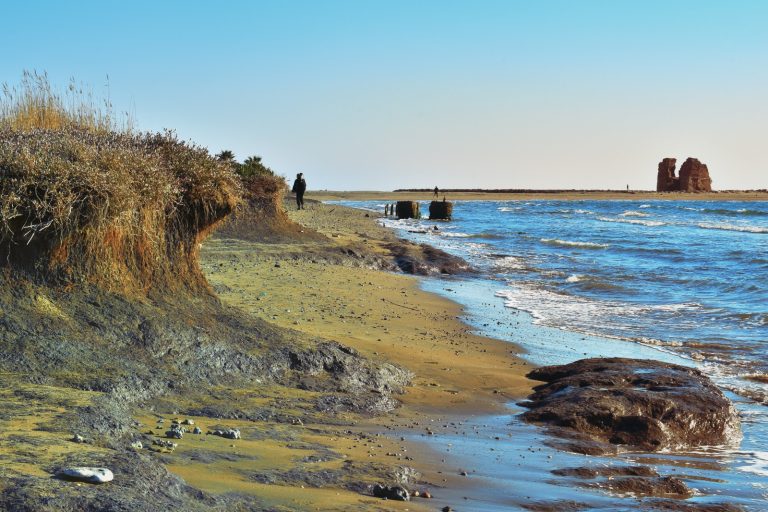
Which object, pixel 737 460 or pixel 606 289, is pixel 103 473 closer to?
pixel 737 460

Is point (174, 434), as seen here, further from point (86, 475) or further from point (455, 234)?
point (455, 234)

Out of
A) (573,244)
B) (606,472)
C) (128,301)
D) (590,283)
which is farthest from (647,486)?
(573,244)

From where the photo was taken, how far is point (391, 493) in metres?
5.68

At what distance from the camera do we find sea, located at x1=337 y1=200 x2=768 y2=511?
261 inches

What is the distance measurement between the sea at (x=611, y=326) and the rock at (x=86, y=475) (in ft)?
7.56

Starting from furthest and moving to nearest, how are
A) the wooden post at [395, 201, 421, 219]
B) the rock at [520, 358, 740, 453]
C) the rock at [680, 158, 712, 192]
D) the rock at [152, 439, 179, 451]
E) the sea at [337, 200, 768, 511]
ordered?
the rock at [680, 158, 712, 192] → the wooden post at [395, 201, 421, 219] → the rock at [520, 358, 740, 453] → the sea at [337, 200, 768, 511] → the rock at [152, 439, 179, 451]

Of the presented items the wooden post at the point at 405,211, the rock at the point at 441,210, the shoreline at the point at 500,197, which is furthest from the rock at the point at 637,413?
the shoreline at the point at 500,197

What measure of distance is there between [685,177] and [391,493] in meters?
173

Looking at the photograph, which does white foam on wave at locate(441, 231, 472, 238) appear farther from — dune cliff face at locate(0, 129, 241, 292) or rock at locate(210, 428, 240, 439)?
rock at locate(210, 428, 240, 439)

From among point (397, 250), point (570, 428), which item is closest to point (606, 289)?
point (397, 250)

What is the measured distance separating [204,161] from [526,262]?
19.9m

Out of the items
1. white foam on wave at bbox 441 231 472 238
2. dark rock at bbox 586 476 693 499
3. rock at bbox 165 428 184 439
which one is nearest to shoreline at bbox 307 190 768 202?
white foam on wave at bbox 441 231 472 238

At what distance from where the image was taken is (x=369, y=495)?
5.67 metres

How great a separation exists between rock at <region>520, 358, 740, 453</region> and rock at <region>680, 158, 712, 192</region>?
16576 cm
